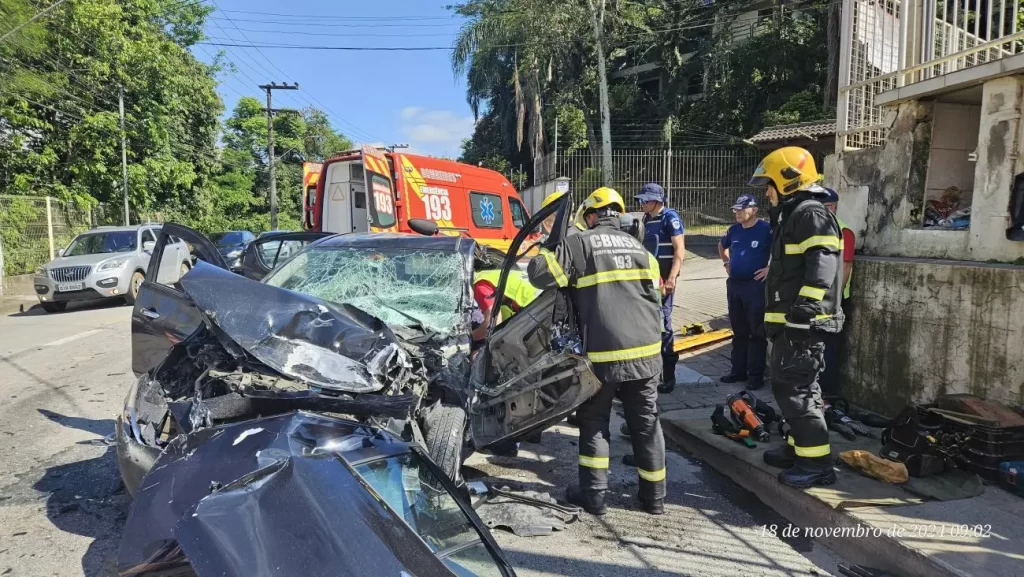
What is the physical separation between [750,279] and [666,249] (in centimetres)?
78

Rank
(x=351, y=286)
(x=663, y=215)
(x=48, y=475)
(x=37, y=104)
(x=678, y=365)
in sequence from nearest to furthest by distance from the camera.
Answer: (x=48, y=475)
(x=351, y=286)
(x=663, y=215)
(x=678, y=365)
(x=37, y=104)

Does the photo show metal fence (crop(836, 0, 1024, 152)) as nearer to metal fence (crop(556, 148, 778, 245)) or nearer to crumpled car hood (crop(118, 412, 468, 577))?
crumpled car hood (crop(118, 412, 468, 577))

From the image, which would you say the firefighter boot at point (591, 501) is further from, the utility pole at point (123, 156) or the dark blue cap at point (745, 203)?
the utility pole at point (123, 156)

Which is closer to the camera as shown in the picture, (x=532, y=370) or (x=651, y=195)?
(x=532, y=370)

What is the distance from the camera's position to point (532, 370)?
3072 mm

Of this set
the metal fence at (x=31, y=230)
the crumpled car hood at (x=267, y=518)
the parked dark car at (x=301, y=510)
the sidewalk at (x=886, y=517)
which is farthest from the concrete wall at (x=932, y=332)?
the metal fence at (x=31, y=230)

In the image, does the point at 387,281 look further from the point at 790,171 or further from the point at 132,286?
the point at 132,286

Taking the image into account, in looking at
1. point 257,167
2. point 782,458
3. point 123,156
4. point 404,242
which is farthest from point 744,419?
point 257,167

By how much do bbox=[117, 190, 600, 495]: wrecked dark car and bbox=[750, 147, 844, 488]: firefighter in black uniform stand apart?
122 centimetres

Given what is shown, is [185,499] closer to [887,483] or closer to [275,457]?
[275,457]

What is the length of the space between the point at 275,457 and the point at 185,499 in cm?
26

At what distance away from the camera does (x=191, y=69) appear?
23094 millimetres

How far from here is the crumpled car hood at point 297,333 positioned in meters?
2.59

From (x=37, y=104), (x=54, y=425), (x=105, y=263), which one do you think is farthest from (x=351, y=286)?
(x=37, y=104)
